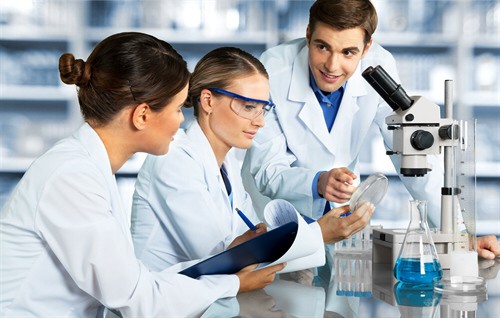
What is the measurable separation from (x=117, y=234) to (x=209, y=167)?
0.67 metres

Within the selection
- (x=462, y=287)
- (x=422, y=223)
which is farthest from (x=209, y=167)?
(x=462, y=287)

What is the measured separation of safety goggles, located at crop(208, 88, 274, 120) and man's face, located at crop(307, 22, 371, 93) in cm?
42

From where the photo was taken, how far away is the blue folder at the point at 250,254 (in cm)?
136

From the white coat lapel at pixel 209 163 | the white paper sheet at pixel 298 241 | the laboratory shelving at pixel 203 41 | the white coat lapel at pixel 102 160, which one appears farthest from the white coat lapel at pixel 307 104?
the laboratory shelving at pixel 203 41

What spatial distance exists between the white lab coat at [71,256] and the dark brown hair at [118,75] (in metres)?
0.12

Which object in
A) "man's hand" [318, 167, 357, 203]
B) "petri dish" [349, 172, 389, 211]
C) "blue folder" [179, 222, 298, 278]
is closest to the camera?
"blue folder" [179, 222, 298, 278]

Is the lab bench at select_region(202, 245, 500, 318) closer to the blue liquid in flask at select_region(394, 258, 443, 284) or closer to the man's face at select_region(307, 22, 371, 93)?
the blue liquid in flask at select_region(394, 258, 443, 284)

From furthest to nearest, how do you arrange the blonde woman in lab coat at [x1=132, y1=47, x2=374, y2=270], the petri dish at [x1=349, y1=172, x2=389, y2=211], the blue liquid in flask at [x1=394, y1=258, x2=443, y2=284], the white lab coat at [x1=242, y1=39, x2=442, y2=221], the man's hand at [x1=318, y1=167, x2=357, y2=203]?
the white lab coat at [x1=242, y1=39, x2=442, y2=221], the man's hand at [x1=318, y1=167, x2=357, y2=203], the blonde woman in lab coat at [x1=132, y1=47, x2=374, y2=270], the petri dish at [x1=349, y1=172, x2=389, y2=211], the blue liquid in flask at [x1=394, y1=258, x2=443, y2=284]

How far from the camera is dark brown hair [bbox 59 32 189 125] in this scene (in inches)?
54.1

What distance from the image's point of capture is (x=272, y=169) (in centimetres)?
230

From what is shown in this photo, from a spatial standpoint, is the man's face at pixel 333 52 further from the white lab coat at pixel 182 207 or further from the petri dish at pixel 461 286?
the petri dish at pixel 461 286

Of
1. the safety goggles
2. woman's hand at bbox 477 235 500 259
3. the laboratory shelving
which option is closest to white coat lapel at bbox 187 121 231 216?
the safety goggles

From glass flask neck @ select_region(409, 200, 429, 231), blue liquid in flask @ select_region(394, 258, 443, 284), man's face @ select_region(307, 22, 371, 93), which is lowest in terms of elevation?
blue liquid in flask @ select_region(394, 258, 443, 284)

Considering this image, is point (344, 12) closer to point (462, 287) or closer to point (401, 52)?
point (462, 287)
